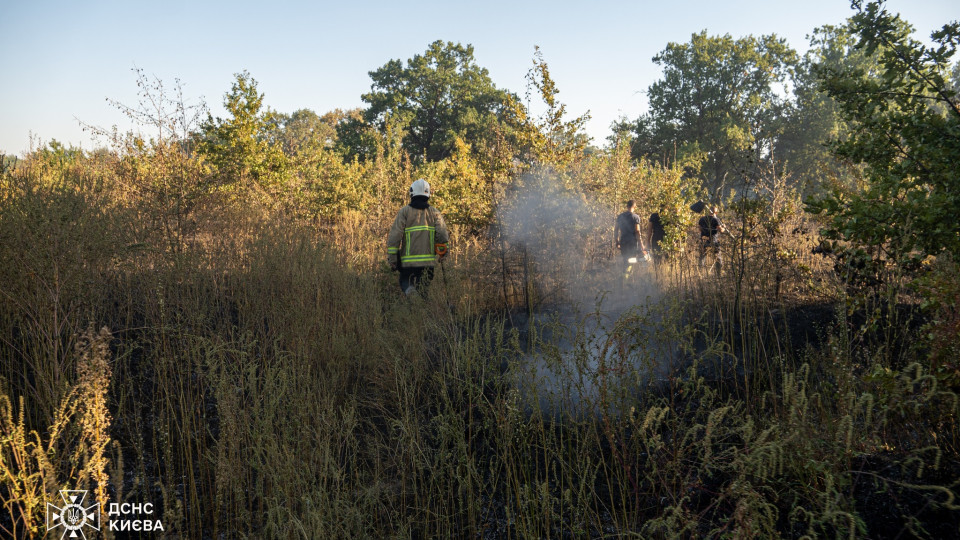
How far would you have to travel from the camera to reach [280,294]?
17.3 feet

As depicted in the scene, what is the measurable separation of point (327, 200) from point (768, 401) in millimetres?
11413

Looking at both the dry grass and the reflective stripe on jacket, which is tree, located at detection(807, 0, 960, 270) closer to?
the dry grass

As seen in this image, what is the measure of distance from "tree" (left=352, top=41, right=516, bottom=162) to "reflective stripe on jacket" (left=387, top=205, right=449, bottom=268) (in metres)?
25.6

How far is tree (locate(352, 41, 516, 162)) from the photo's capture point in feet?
104

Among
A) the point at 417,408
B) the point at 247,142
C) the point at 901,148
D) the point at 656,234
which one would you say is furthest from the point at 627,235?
the point at 247,142

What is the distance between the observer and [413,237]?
21.0ft

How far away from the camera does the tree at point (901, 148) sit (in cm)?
262

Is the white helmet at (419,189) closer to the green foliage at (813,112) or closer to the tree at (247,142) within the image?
the tree at (247,142)

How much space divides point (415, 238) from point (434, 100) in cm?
2878

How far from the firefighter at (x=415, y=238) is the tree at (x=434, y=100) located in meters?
25.5

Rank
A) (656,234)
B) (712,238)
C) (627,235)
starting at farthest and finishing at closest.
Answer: (656,234) < (627,235) < (712,238)

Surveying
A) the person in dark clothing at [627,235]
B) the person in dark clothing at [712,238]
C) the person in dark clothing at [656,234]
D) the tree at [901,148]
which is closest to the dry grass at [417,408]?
the person in dark clothing at [712,238]

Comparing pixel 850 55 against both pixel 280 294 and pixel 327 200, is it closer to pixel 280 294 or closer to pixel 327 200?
pixel 327 200

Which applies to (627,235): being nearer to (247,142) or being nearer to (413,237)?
(413,237)
